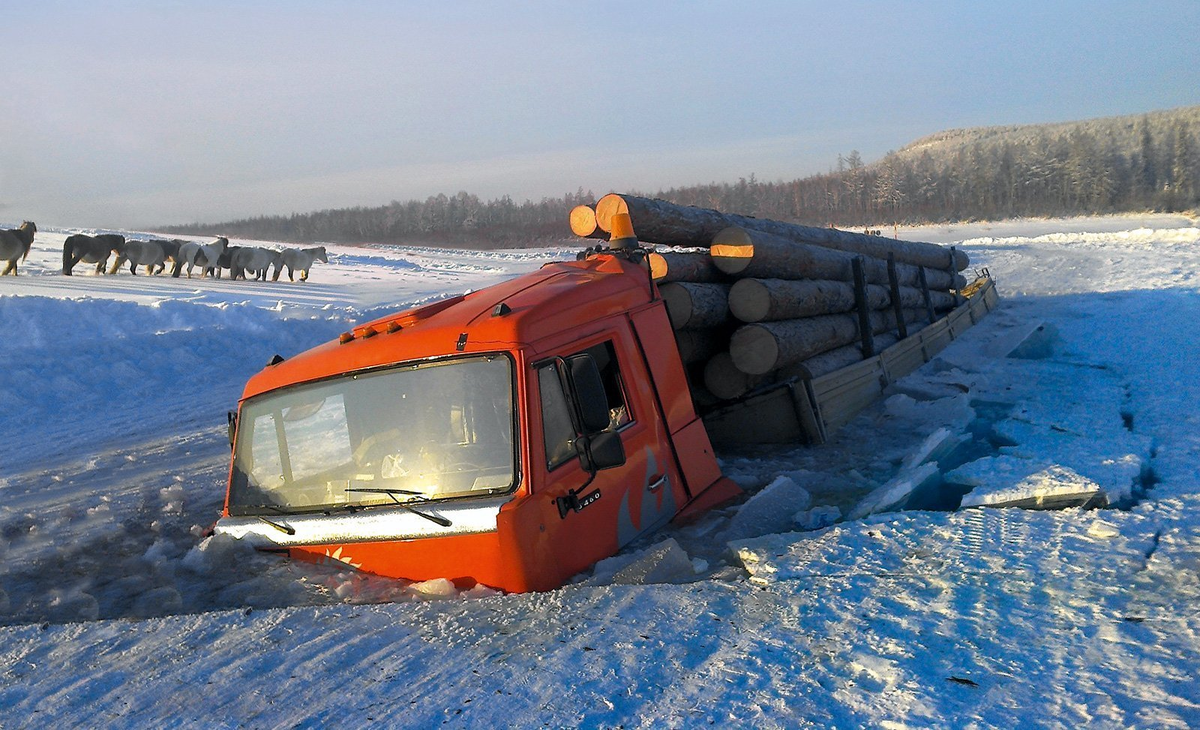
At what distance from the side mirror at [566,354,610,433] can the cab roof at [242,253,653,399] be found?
1.09 feet

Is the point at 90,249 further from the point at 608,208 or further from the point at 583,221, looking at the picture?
the point at 608,208

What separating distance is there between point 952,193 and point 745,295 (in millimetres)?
101298

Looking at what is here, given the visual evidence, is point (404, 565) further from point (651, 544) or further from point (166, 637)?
point (651, 544)

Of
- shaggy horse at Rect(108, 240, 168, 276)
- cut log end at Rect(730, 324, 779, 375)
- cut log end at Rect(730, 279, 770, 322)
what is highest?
shaggy horse at Rect(108, 240, 168, 276)

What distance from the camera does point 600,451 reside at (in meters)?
4.51

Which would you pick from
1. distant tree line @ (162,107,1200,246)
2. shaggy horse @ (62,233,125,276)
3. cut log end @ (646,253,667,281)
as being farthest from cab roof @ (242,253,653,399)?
distant tree line @ (162,107,1200,246)

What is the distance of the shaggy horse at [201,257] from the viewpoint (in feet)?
106

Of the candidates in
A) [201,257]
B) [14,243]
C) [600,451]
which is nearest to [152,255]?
[201,257]

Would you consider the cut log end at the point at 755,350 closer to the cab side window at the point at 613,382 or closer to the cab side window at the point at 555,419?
the cab side window at the point at 613,382

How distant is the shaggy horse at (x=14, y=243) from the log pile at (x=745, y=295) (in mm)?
24201

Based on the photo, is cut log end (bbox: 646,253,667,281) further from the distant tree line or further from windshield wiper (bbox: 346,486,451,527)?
the distant tree line

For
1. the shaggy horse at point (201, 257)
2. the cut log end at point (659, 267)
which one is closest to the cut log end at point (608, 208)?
the cut log end at point (659, 267)

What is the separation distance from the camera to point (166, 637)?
401 centimetres

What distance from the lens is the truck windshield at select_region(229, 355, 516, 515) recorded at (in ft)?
15.0
